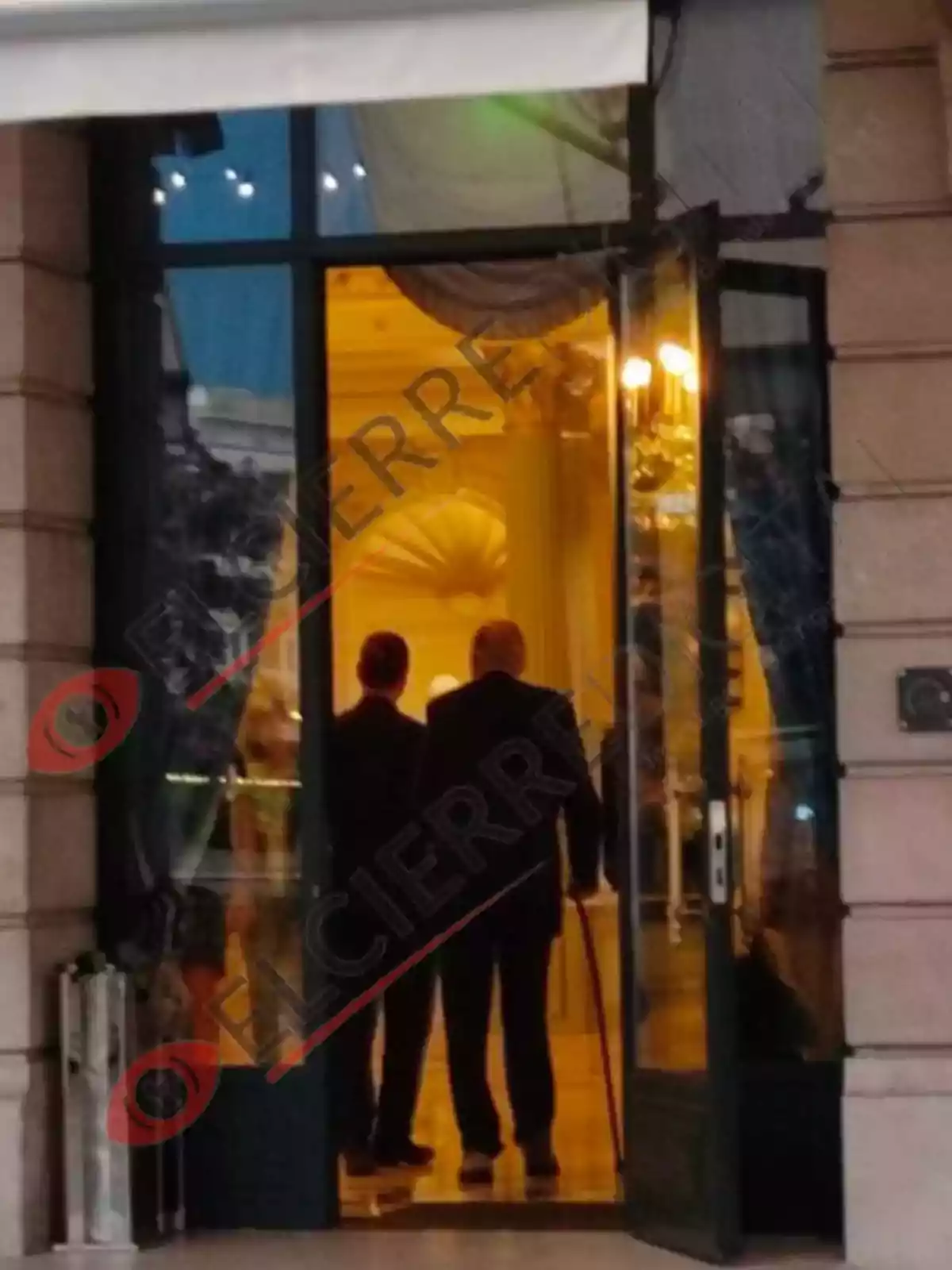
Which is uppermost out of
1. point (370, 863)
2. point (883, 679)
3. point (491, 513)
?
point (491, 513)

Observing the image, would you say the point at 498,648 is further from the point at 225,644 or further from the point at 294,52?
the point at 294,52

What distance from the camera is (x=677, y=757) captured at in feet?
20.5

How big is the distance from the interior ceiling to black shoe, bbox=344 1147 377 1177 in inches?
110

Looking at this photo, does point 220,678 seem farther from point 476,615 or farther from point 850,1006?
point 476,615

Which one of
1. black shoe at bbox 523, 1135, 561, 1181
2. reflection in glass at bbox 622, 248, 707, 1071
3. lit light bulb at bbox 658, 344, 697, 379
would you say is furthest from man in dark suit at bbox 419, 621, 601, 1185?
lit light bulb at bbox 658, 344, 697, 379

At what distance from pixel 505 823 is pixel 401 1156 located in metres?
1.22

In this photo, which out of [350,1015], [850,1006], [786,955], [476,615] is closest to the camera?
[850,1006]

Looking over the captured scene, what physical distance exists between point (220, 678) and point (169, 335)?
111cm

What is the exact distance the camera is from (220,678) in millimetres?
6715

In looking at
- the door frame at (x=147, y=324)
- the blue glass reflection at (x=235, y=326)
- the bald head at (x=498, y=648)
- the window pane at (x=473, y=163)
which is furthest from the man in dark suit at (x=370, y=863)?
the window pane at (x=473, y=163)

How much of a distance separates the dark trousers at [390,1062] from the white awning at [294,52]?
325 centimetres

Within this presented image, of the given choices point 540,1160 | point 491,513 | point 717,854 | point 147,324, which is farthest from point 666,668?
point 491,513

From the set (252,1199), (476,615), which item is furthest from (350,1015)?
(476,615)

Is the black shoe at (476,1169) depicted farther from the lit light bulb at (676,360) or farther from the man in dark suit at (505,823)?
the lit light bulb at (676,360)
